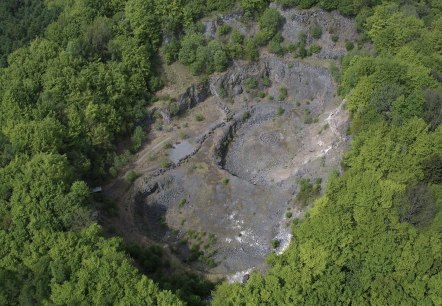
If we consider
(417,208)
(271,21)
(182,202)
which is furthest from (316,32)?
(417,208)

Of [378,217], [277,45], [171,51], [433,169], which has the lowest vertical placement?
[378,217]

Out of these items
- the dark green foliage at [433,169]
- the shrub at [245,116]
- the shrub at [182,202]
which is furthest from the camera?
the shrub at [245,116]

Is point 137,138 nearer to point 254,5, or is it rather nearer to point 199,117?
point 199,117

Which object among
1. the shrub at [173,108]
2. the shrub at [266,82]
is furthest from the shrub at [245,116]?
the shrub at [173,108]

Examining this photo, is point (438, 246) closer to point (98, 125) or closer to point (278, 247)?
point (278, 247)

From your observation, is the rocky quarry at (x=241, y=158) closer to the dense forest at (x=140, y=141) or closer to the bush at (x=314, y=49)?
the bush at (x=314, y=49)

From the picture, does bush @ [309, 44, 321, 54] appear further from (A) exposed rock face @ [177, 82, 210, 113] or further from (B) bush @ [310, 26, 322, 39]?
(A) exposed rock face @ [177, 82, 210, 113]
